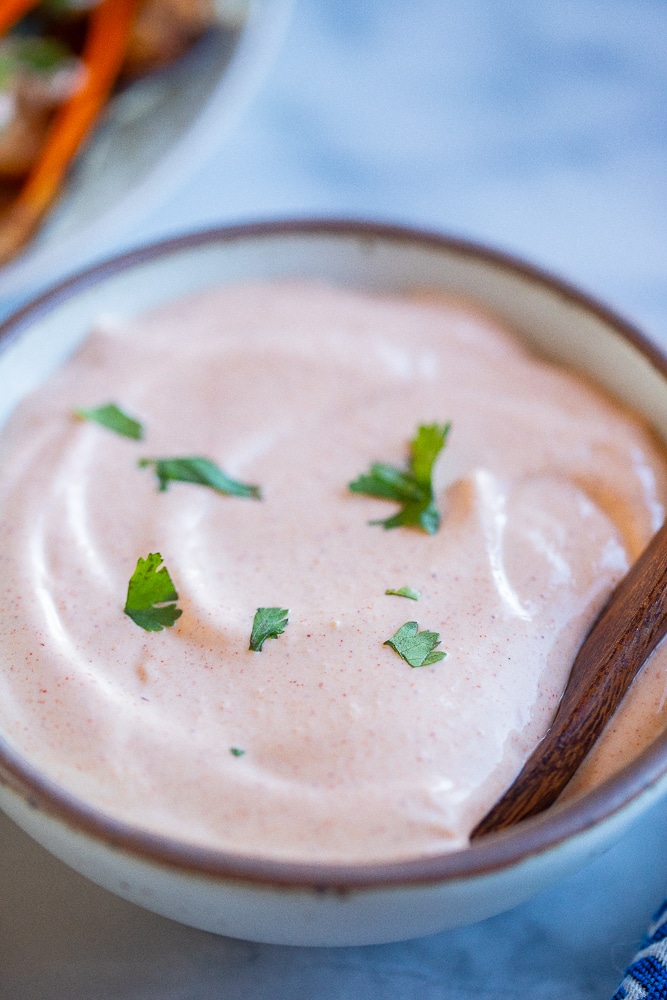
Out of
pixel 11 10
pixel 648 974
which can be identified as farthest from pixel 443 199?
pixel 648 974

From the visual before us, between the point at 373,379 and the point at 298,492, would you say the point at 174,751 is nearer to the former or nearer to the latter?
the point at 298,492

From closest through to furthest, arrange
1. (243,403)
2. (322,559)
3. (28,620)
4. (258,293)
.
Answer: (28,620) < (322,559) < (243,403) < (258,293)

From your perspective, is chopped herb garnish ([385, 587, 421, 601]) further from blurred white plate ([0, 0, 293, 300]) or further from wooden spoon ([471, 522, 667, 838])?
blurred white plate ([0, 0, 293, 300])

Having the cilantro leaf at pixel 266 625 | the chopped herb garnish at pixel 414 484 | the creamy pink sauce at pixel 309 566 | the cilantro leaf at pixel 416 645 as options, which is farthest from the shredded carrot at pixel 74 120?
the cilantro leaf at pixel 416 645

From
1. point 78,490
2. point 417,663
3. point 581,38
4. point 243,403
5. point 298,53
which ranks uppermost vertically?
point 581,38

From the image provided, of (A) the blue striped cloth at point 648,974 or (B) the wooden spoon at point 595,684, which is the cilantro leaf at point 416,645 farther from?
(A) the blue striped cloth at point 648,974

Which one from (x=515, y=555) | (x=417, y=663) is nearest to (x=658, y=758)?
(x=417, y=663)
